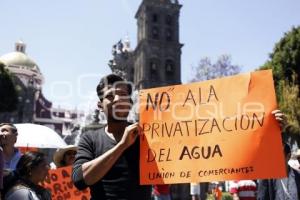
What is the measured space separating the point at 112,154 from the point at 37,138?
16.9 feet

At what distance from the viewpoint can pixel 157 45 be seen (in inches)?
1993

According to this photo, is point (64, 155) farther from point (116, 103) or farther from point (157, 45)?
point (157, 45)

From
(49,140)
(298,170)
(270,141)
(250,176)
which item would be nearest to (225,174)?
(250,176)

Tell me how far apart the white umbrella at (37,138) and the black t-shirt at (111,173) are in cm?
476

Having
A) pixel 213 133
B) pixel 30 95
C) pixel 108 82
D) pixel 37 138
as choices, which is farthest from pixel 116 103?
pixel 30 95

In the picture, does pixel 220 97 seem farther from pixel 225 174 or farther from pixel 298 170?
pixel 298 170

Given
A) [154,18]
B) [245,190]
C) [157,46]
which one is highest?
[154,18]

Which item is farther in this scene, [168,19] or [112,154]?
[168,19]

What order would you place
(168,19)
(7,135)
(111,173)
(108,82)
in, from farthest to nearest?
1. (168,19)
2. (7,135)
3. (108,82)
4. (111,173)

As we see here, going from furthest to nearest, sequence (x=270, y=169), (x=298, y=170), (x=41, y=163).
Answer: (x=298, y=170)
(x=41, y=163)
(x=270, y=169)

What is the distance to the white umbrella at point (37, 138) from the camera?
725cm

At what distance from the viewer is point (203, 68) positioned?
37.4 m

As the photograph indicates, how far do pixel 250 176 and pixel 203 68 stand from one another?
115 ft

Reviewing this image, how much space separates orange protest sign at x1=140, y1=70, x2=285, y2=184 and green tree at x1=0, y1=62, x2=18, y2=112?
44.4 metres
